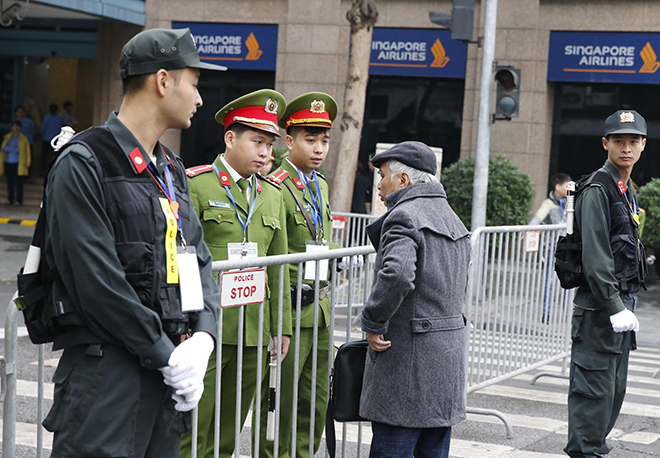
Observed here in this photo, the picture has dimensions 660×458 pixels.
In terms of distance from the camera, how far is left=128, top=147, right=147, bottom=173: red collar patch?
2936mm

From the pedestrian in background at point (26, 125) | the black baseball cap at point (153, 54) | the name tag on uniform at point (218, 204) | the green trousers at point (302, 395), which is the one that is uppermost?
the pedestrian in background at point (26, 125)

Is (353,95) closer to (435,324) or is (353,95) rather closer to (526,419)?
(526,419)

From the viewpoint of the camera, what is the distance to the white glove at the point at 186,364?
2.86 m

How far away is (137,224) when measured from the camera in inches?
114

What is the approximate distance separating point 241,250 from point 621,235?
2.34 meters

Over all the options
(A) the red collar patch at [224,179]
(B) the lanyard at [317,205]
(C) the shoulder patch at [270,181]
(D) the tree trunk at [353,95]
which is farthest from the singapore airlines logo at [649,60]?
(A) the red collar patch at [224,179]

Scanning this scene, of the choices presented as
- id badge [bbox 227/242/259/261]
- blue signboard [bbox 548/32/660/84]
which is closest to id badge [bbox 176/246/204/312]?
id badge [bbox 227/242/259/261]

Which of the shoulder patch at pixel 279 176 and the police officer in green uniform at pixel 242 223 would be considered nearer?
the police officer in green uniform at pixel 242 223

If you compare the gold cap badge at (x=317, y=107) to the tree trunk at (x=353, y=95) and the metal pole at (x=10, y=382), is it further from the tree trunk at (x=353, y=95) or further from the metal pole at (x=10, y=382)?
the tree trunk at (x=353, y=95)

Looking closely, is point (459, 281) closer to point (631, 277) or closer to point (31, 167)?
point (631, 277)

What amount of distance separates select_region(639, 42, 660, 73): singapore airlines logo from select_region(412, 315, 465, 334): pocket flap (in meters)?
15.8

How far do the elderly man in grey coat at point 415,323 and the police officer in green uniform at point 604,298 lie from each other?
1.53m

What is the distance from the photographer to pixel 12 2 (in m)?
18.2

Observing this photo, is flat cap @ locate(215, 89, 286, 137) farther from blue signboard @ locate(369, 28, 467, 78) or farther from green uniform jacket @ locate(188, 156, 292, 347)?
blue signboard @ locate(369, 28, 467, 78)
